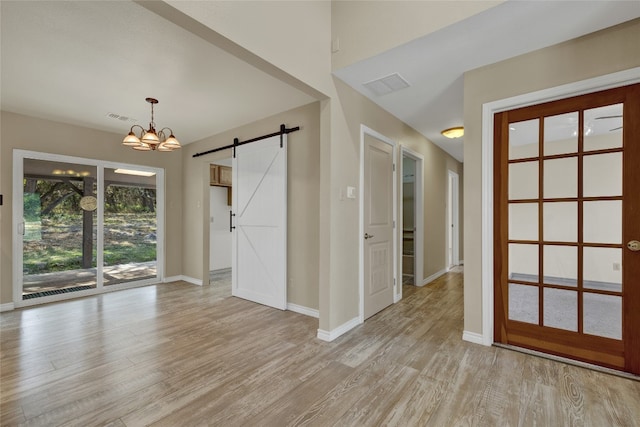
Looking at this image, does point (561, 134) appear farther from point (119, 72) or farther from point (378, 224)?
point (119, 72)

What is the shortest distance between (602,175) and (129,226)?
6352mm

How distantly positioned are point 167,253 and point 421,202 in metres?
4.84

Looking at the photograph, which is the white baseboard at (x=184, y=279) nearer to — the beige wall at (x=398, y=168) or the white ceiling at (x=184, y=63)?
the white ceiling at (x=184, y=63)

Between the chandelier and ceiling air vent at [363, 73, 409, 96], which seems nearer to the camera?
ceiling air vent at [363, 73, 409, 96]

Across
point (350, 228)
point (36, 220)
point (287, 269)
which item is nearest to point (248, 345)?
point (287, 269)

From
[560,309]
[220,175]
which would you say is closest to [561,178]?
[560,309]

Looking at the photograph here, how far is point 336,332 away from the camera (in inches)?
111

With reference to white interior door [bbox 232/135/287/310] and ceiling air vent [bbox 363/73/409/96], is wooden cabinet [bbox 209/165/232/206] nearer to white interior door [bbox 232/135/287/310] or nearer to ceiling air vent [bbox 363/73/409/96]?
white interior door [bbox 232/135/287/310]

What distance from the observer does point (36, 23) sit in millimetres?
2068

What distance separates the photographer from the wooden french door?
82.4 inches

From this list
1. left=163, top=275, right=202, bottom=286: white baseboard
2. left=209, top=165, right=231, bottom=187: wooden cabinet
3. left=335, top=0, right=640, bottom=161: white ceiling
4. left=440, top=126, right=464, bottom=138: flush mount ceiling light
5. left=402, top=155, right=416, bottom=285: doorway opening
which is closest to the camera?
left=335, top=0, right=640, bottom=161: white ceiling

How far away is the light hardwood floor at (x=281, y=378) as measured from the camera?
1.71 m

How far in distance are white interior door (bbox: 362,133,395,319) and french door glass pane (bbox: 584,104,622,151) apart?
1931 millimetres

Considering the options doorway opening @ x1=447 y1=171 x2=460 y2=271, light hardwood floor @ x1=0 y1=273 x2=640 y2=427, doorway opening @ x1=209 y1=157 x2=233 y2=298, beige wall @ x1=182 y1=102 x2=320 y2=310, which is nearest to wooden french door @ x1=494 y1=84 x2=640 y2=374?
light hardwood floor @ x1=0 y1=273 x2=640 y2=427
